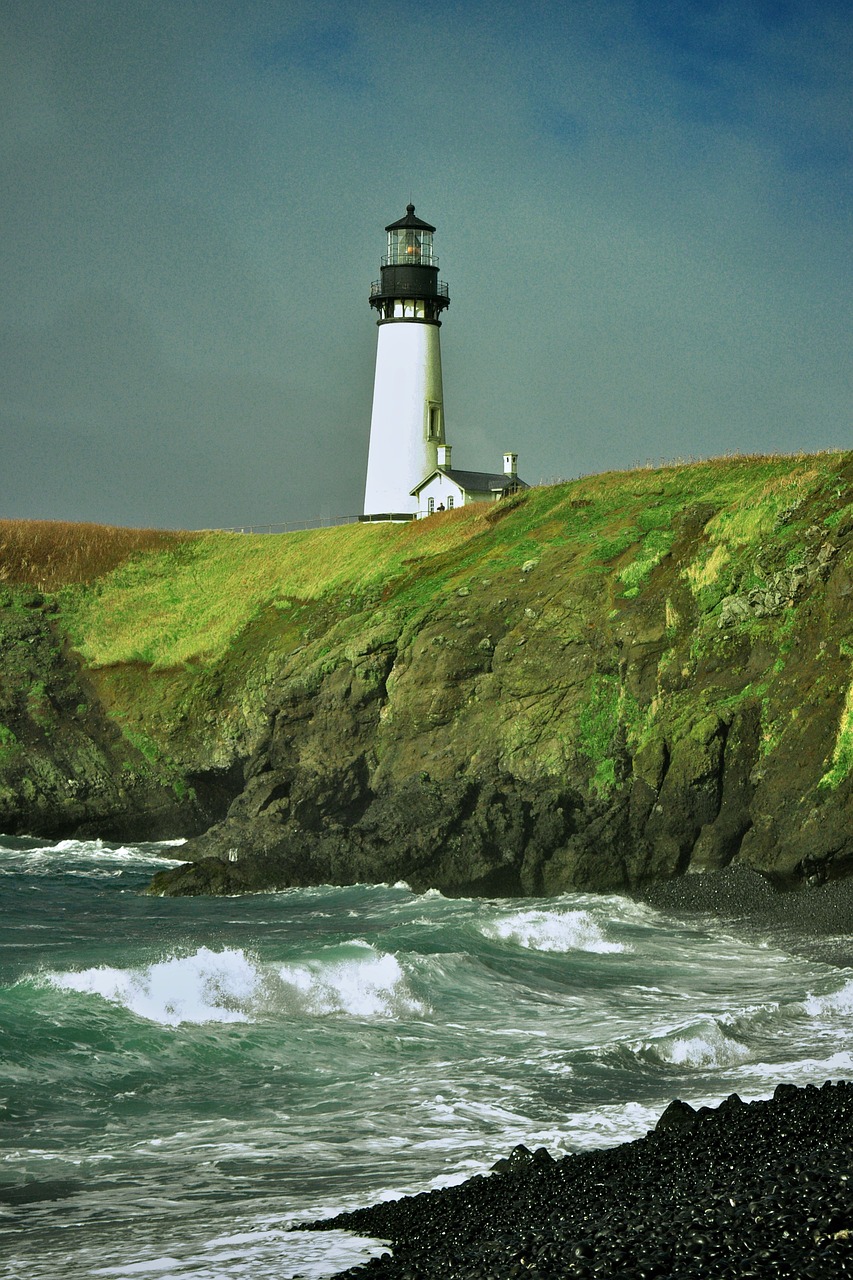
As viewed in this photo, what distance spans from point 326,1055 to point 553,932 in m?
7.88

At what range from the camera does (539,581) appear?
32.9 metres

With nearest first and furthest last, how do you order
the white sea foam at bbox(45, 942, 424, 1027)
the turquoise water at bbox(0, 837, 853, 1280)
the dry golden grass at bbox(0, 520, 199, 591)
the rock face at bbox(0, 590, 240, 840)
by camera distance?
1. the turquoise water at bbox(0, 837, 853, 1280)
2. the white sea foam at bbox(45, 942, 424, 1027)
3. the rock face at bbox(0, 590, 240, 840)
4. the dry golden grass at bbox(0, 520, 199, 591)

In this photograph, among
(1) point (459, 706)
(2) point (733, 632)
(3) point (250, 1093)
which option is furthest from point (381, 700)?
(3) point (250, 1093)

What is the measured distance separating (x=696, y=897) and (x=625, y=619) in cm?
761

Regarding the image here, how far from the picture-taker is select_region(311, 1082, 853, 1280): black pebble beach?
747cm

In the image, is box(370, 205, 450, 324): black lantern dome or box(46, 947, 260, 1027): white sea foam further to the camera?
box(370, 205, 450, 324): black lantern dome

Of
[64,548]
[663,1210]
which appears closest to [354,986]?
[663,1210]

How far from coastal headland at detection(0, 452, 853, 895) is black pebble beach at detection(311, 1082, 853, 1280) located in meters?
13.8

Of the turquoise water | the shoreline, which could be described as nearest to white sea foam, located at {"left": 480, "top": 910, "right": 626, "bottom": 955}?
the turquoise water

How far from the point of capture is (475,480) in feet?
187

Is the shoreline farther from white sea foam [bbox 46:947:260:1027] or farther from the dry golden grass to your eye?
the dry golden grass

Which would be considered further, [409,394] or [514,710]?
[409,394]

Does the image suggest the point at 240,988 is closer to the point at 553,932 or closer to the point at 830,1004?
the point at 553,932

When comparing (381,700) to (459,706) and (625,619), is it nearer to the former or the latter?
(459,706)
